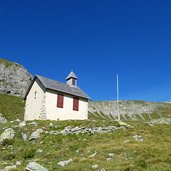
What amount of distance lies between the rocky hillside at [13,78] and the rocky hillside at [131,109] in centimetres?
5574

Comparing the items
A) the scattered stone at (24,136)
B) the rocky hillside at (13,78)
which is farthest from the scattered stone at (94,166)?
the rocky hillside at (13,78)

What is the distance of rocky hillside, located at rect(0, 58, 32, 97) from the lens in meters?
91.5

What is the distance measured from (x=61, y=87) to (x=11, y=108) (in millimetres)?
28460

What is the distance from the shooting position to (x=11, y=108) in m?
68.6

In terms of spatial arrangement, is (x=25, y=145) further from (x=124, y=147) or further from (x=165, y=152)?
(x=165, y=152)

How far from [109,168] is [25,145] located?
40.6 feet

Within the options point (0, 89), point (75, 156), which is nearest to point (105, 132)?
point (75, 156)

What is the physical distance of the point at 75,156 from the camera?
21.0 meters

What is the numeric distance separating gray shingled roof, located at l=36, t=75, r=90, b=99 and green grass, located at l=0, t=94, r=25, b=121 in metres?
17.4

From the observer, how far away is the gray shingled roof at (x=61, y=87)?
43.1 m

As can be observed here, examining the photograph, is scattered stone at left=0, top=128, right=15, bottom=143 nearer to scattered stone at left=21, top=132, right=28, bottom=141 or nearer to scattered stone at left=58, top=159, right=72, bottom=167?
scattered stone at left=21, top=132, right=28, bottom=141

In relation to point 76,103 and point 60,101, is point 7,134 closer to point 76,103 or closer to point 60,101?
point 60,101

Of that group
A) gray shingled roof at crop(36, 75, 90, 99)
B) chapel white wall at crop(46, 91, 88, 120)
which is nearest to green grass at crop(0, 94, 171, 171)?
chapel white wall at crop(46, 91, 88, 120)

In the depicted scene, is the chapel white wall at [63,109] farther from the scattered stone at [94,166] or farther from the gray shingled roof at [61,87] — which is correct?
the scattered stone at [94,166]
